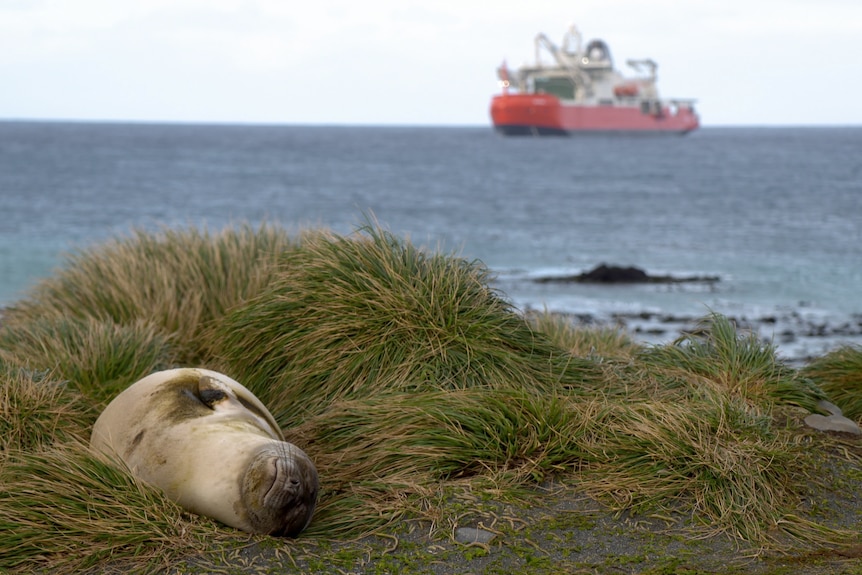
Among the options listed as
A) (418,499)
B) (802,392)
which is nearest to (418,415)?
(418,499)

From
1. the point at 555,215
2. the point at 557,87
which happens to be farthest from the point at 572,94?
the point at 555,215

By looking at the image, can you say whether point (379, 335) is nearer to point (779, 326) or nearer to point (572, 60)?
point (779, 326)

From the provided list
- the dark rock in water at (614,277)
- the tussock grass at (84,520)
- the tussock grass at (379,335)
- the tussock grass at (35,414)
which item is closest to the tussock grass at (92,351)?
the tussock grass at (35,414)

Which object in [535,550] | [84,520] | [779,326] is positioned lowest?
[779,326]

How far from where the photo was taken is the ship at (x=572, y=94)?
268 ft

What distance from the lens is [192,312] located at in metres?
6.46

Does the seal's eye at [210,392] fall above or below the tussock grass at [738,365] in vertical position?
above

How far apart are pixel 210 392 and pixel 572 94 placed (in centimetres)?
8353

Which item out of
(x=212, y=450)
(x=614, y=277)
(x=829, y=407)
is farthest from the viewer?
(x=614, y=277)

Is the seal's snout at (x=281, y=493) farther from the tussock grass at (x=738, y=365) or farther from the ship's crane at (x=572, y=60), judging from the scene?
the ship's crane at (x=572, y=60)

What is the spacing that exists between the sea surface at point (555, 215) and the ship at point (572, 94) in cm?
611

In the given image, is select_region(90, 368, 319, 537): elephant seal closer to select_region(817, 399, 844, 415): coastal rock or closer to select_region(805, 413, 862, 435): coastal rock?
select_region(805, 413, 862, 435): coastal rock

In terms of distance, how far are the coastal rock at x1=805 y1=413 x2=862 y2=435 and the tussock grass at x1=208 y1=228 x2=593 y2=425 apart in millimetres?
1132

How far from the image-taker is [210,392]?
4.19 meters
